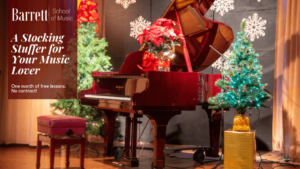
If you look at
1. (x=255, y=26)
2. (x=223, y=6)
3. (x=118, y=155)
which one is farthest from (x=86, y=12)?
(x=255, y=26)

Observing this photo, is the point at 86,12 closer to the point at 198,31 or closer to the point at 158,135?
the point at 198,31

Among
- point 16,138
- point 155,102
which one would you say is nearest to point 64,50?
point 16,138

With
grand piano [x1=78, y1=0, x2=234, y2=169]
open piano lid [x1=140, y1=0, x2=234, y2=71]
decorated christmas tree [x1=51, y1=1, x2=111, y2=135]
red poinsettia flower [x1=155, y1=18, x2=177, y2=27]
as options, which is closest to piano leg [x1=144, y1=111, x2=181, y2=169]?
grand piano [x1=78, y1=0, x2=234, y2=169]

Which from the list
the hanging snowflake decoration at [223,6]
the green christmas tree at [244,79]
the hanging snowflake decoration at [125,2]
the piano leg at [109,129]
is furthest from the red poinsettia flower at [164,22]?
the hanging snowflake decoration at [125,2]

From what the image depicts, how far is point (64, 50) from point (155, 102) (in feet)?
9.49

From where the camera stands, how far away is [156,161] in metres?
3.56

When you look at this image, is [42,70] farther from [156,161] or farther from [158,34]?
[156,161]

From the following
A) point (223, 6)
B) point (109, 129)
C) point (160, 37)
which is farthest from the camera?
point (223, 6)

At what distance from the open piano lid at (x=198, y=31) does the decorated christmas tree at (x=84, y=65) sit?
1.56m

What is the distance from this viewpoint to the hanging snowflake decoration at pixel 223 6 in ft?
18.1

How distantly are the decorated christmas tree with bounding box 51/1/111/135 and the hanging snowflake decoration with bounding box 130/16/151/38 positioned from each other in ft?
2.79

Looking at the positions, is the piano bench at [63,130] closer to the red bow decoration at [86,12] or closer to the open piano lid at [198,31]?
the open piano lid at [198,31]

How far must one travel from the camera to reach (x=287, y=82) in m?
4.86

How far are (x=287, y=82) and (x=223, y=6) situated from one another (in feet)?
5.14
